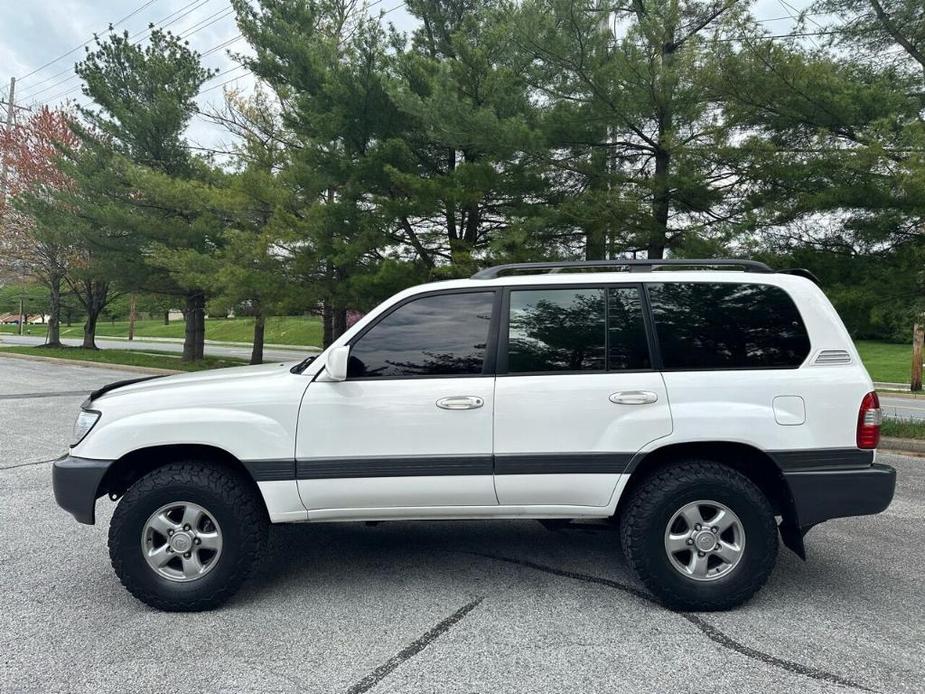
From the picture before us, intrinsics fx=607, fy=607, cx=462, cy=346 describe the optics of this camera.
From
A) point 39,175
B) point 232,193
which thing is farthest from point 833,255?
A: point 39,175

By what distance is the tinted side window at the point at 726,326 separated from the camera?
3.28 m

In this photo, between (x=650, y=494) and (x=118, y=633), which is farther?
(x=650, y=494)

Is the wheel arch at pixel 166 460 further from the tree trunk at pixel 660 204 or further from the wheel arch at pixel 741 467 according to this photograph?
the tree trunk at pixel 660 204

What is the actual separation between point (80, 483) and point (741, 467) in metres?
3.57

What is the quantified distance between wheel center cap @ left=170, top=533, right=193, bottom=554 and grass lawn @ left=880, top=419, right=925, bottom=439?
28.2ft

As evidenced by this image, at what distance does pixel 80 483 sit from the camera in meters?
3.19

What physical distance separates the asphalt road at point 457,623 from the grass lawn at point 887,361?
2335 centimetres

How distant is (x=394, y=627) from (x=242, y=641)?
0.73m

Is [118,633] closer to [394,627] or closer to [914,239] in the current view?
[394,627]

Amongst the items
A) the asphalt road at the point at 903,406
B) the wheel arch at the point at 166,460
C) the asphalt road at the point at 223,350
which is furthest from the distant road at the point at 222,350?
the wheel arch at the point at 166,460

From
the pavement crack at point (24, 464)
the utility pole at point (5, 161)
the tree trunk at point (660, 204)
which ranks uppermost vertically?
the utility pole at point (5, 161)

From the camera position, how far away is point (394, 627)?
302 centimetres

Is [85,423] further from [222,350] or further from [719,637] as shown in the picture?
[222,350]

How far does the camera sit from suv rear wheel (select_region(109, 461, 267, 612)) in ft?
10.4
